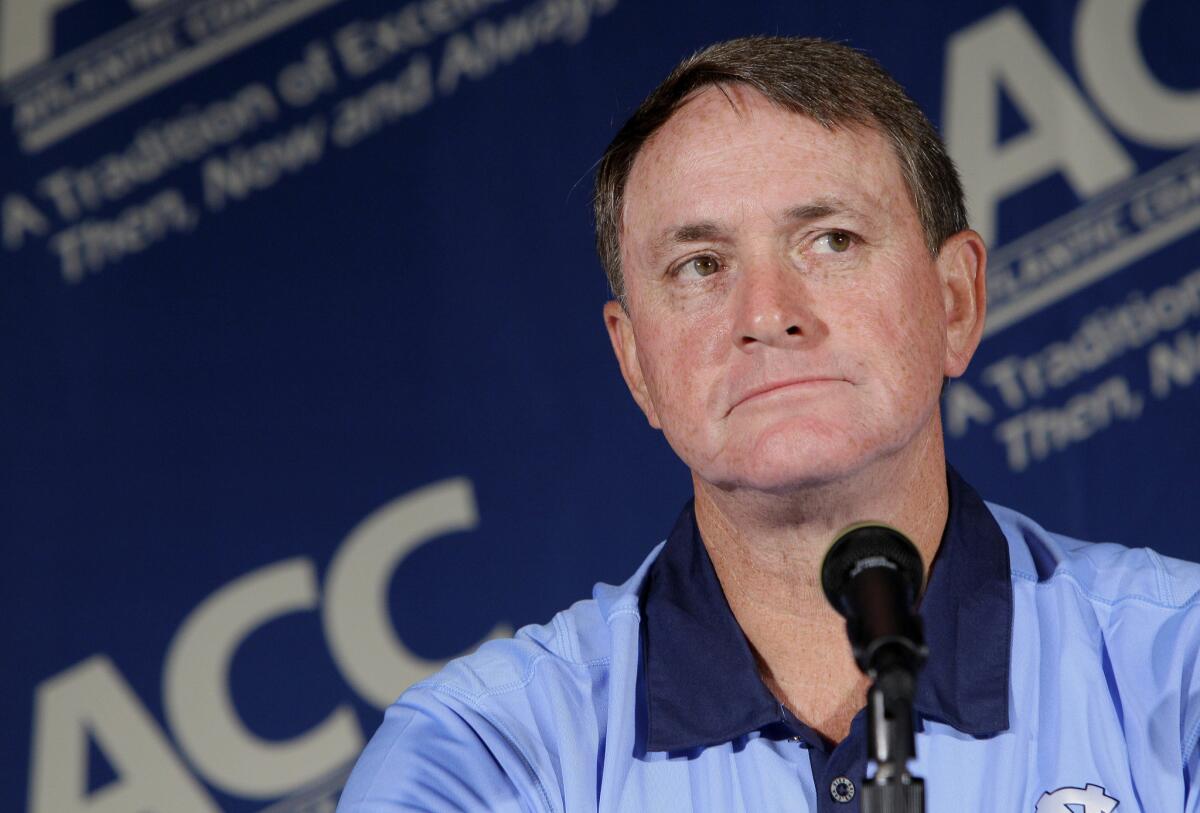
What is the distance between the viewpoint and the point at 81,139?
132 inches

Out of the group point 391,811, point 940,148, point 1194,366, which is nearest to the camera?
point 391,811

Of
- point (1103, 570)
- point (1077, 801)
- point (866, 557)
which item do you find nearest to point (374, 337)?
point (1103, 570)

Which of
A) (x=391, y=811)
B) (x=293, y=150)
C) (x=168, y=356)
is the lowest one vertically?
(x=391, y=811)

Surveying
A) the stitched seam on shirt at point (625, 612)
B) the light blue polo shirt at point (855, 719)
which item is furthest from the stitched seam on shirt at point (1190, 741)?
the stitched seam on shirt at point (625, 612)

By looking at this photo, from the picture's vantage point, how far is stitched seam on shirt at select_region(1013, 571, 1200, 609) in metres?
1.75

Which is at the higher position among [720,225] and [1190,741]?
[720,225]

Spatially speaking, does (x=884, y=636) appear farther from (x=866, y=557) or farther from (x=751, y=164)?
(x=751, y=164)

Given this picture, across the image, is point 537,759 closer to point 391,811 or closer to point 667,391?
point 391,811

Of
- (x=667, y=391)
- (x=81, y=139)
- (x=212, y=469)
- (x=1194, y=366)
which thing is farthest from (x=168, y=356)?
(x=1194, y=366)

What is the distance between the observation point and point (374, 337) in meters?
3.28

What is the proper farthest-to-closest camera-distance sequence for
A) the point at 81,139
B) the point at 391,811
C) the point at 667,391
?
the point at 81,139
the point at 667,391
the point at 391,811

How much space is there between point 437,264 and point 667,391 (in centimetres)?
156

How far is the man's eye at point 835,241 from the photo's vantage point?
5.84 ft

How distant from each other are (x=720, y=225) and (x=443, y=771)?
660mm
